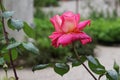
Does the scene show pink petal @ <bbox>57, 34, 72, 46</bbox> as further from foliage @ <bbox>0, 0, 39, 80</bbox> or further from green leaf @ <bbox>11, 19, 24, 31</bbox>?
green leaf @ <bbox>11, 19, 24, 31</bbox>

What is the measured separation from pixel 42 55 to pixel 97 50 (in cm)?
152

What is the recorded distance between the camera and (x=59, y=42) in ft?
5.41

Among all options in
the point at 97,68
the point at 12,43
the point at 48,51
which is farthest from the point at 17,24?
the point at 48,51

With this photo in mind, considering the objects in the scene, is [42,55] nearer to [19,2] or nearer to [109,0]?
[19,2]

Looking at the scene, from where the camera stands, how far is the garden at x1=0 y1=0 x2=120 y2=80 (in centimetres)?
171

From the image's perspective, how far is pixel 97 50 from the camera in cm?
764

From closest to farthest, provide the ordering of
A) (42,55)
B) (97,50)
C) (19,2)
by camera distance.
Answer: (42,55) < (19,2) < (97,50)

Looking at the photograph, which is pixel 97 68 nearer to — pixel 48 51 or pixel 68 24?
pixel 68 24

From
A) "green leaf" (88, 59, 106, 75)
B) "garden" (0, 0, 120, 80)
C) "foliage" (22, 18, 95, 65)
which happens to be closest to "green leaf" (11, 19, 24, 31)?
"garden" (0, 0, 120, 80)

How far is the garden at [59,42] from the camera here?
67.2 inches

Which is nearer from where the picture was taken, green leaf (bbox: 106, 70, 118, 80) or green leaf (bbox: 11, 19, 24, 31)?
green leaf (bbox: 106, 70, 118, 80)

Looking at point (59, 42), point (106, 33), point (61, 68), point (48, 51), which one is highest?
point (59, 42)

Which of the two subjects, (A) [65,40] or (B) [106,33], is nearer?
(A) [65,40]

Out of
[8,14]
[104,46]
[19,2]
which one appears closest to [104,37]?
[104,46]
